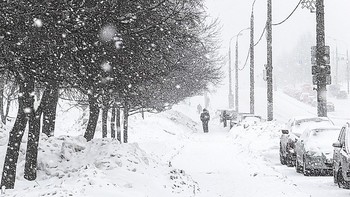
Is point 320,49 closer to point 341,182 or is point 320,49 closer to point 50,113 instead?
point 341,182

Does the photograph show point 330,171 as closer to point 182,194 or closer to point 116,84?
point 182,194

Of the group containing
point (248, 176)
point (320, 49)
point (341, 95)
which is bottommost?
point (248, 176)

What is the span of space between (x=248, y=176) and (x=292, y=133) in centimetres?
446

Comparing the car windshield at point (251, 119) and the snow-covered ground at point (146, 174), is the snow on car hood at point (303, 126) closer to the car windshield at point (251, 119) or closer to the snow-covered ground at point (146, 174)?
the snow-covered ground at point (146, 174)

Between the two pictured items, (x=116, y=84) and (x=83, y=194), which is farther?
(x=116, y=84)

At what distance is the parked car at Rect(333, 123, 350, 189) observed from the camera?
1101 centimetres

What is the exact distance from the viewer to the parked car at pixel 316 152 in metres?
14.3

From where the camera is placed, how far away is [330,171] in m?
14.4

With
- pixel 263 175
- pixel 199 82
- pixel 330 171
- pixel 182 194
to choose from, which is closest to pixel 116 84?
pixel 182 194

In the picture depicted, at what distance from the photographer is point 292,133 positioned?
59.8 ft

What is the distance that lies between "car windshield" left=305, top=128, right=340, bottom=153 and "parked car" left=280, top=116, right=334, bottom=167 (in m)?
1.46

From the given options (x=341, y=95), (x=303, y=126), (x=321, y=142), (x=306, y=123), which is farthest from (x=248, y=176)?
(x=341, y=95)

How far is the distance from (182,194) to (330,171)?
18.5ft

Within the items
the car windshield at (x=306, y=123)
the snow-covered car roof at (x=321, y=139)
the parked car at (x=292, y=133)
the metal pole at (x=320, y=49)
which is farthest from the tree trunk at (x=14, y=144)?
the metal pole at (x=320, y=49)
